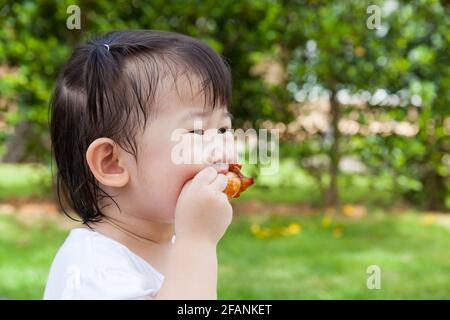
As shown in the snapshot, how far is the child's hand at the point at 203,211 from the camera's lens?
1.38m

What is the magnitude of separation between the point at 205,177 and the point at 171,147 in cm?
11

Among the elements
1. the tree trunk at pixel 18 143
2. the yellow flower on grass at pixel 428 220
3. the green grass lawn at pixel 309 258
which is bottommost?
the green grass lawn at pixel 309 258

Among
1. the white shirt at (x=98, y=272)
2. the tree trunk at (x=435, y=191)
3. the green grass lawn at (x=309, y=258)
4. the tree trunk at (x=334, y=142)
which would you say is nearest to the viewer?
the white shirt at (x=98, y=272)

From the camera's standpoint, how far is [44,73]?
4.38 m

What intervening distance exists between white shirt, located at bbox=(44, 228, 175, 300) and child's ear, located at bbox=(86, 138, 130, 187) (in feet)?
0.41

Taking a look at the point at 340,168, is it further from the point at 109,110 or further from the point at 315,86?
the point at 109,110

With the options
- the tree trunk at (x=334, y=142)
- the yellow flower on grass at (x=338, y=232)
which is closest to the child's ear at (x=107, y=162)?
the yellow flower on grass at (x=338, y=232)

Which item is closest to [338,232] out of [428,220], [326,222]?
[326,222]

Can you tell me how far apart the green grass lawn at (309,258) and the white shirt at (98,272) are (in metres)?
1.62

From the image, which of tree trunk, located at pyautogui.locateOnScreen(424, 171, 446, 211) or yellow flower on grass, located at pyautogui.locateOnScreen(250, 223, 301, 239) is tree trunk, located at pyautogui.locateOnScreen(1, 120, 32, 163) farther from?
tree trunk, located at pyautogui.locateOnScreen(424, 171, 446, 211)

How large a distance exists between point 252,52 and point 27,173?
6.85ft

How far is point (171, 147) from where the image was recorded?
1.46 meters

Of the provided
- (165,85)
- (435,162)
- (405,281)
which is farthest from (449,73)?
(165,85)

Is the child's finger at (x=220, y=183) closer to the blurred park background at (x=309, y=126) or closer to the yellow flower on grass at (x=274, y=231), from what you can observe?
the blurred park background at (x=309, y=126)
